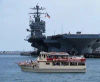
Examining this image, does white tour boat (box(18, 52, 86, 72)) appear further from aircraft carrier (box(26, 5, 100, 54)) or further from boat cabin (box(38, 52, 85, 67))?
aircraft carrier (box(26, 5, 100, 54))

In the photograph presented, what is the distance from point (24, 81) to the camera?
53844 millimetres

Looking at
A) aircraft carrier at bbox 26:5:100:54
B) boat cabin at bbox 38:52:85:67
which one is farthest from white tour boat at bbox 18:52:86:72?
aircraft carrier at bbox 26:5:100:54

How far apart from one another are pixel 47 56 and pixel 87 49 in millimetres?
91967

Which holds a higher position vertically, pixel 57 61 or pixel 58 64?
pixel 57 61

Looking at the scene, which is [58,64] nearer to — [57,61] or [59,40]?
[57,61]

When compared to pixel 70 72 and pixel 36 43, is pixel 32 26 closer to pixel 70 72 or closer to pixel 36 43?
pixel 36 43

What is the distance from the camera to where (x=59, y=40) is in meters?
146

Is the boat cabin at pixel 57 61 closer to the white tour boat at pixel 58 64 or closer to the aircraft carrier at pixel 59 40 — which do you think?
the white tour boat at pixel 58 64

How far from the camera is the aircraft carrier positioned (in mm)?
137750

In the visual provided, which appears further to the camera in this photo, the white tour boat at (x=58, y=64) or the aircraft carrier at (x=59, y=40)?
the aircraft carrier at (x=59, y=40)

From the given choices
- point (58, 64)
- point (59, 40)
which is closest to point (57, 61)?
point (58, 64)

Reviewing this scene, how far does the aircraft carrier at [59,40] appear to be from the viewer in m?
138

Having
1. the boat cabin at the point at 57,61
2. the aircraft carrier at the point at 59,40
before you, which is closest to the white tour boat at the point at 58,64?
the boat cabin at the point at 57,61

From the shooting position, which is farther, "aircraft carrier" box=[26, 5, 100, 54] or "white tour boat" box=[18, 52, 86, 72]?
"aircraft carrier" box=[26, 5, 100, 54]
